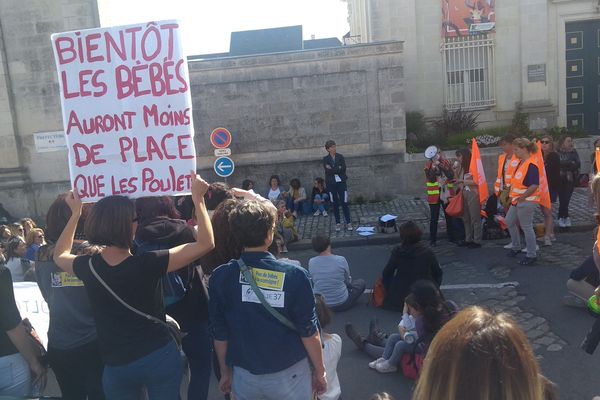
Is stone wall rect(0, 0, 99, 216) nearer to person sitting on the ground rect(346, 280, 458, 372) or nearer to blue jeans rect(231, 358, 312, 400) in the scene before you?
person sitting on the ground rect(346, 280, 458, 372)

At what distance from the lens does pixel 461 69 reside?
1694cm

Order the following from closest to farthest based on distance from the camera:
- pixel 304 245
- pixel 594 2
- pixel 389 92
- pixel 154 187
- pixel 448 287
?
pixel 154 187 → pixel 448 287 → pixel 304 245 → pixel 389 92 → pixel 594 2

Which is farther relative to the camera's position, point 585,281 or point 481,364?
point 585,281

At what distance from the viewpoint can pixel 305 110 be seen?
15156 millimetres

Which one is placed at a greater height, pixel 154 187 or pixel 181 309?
pixel 154 187

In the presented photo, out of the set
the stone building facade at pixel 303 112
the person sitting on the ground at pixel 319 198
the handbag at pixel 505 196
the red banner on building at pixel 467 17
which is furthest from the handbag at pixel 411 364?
the red banner on building at pixel 467 17

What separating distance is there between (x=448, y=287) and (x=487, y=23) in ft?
38.8

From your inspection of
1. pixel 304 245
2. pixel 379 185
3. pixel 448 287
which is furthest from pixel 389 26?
pixel 448 287

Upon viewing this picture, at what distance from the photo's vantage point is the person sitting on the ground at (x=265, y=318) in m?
2.73

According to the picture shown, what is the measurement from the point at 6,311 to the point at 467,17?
1613 centimetres

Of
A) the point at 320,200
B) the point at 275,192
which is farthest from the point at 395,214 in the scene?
the point at 275,192

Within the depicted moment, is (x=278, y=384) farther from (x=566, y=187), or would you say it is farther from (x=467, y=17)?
(x=467, y=17)

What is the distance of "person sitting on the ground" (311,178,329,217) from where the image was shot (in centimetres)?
1350

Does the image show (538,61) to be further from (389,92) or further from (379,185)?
(379,185)
